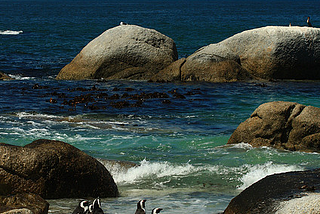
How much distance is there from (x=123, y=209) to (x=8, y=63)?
23.8m

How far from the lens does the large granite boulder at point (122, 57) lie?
76.9 feet

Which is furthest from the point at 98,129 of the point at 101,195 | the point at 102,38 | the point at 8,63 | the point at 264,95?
the point at 8,63

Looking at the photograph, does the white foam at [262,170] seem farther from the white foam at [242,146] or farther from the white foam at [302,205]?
the white foam at [302,205]

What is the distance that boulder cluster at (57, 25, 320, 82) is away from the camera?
22.8 m

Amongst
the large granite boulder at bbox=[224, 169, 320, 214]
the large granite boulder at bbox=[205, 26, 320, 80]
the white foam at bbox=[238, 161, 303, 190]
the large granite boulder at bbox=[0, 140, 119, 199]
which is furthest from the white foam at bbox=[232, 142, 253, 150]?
the large granite boulder at bbox=[205, 26, 320, 80]

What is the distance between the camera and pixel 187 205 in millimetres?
8867

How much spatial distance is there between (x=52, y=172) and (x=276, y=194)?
3916 mm

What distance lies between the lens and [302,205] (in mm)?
6047

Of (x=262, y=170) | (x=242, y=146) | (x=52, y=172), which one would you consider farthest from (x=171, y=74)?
(x=52, y=172)

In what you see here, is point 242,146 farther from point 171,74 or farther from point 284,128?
point 171,74

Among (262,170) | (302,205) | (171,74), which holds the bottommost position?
(171,74)

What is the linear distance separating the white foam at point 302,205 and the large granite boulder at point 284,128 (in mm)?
6436

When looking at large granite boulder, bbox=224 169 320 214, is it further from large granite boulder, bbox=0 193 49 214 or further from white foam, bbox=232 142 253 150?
white foam, bbox=232 142 253 150

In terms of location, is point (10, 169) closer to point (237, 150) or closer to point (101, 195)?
point (101, 195)
